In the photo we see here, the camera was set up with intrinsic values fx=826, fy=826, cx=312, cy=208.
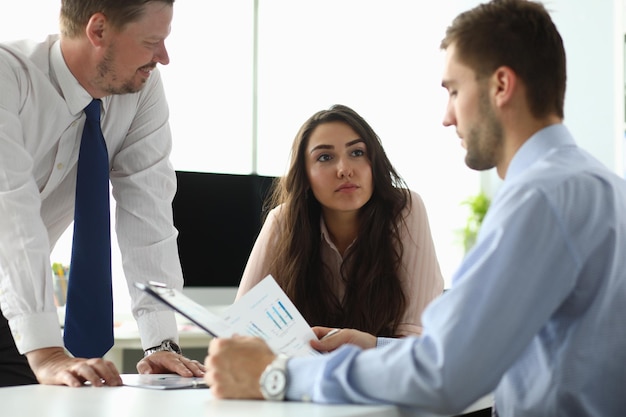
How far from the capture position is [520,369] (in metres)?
1.34

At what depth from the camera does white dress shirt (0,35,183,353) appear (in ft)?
5.84

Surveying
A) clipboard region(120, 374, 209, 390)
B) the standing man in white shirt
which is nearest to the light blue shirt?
clipboard region(120, 374, 209, 390)

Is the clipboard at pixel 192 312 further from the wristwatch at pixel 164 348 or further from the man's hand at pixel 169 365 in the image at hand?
the wristwatch at pixel 164 348

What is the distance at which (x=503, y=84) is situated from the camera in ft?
4.66

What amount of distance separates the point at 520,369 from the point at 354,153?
1.55 m

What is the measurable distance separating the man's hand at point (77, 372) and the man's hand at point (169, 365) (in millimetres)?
212

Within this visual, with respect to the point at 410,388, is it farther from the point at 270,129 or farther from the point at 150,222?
the point at 270,129

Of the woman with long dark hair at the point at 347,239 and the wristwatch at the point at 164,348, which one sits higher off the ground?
the woman with long dark hair at the point at 347,239

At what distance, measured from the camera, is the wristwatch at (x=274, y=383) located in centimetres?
132

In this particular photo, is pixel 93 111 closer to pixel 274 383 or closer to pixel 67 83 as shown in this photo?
pixel 67 83

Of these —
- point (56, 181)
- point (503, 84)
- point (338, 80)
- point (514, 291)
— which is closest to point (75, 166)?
point (56, 181)

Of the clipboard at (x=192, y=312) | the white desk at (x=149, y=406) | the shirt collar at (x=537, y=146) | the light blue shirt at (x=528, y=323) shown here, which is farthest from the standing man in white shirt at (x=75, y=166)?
the shirt collar at (x=537, y=146)

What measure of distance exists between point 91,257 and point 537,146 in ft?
3.84

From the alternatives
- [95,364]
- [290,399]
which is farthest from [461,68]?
[95,364]
